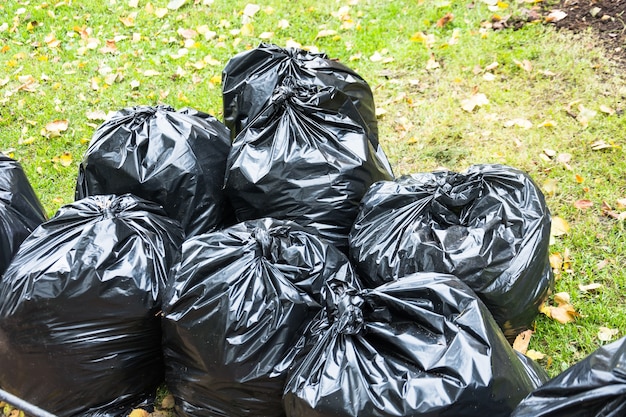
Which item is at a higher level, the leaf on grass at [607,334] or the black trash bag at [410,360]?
the black trash bag at [410,360]

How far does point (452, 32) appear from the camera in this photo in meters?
4.45

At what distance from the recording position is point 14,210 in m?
2.63

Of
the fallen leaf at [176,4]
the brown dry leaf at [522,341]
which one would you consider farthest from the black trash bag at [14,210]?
the fallen leaf at [176,4]

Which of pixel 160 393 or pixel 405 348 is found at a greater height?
pixel 405 348

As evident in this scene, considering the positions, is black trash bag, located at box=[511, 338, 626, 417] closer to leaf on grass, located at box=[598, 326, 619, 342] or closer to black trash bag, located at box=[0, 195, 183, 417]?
leaf on grass, located at box=[598, 326, 619, 342]

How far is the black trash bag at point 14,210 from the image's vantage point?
8.31 feet

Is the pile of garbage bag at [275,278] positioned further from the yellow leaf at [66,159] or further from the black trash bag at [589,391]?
the yellow leaf at [66,159]

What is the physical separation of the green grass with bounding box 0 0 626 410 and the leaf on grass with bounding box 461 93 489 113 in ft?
0.08

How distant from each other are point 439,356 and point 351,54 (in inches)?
126

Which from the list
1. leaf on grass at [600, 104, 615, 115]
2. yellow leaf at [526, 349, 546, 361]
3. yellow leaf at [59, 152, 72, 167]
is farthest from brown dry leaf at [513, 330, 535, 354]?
yellow leaf at [59, 152, 72, 167]

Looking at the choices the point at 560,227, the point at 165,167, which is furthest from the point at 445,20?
the point at 165,167

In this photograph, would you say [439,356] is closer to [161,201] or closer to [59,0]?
[161,201]

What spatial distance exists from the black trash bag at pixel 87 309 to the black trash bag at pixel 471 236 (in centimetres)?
81

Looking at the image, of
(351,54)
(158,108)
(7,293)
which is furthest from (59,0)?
(7,293)
